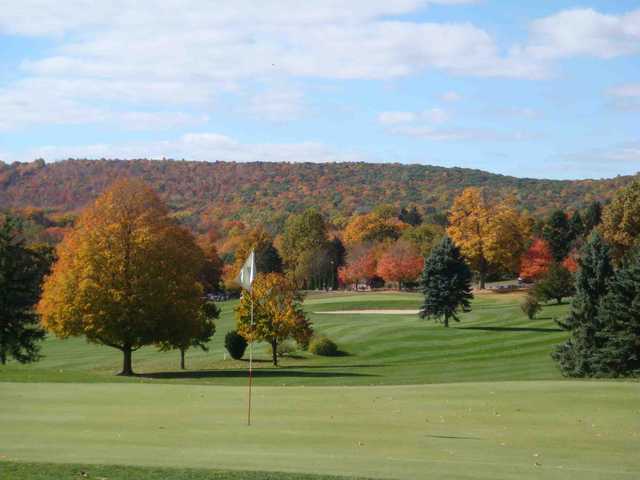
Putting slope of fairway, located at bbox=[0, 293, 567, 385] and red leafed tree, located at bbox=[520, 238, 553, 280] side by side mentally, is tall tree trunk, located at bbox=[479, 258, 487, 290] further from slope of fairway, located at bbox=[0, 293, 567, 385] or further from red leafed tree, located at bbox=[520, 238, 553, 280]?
slope of fairway, located at bbox=[0, 293, 567, 385]

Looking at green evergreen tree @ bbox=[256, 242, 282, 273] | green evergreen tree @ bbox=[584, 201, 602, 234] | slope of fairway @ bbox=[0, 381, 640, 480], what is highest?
green evergreen tree @ bbox=[584, 201, 602, 234]

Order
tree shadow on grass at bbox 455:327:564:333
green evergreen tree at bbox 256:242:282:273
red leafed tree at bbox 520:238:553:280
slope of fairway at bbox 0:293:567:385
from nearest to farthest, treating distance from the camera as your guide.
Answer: slope of fairway at bbox 0:293:567:385 → tree shadow on grass at bbox 455:327:564:333 → red leafed tree at bbox 520:238:553:280 → green evergreen tree at bbox 256:242:282:273

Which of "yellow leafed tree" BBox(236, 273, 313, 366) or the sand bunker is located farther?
the sand bunker

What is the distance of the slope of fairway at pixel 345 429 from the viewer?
13.9 metres

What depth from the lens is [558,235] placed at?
113 metres

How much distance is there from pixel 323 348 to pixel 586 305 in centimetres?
1983

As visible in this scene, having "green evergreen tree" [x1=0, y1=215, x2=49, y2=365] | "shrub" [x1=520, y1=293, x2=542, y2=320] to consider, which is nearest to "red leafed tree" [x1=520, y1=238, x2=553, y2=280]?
"shrub" [x1=520, y1=293, x2=542, y2=320]

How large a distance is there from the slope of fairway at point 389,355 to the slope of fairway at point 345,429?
12.6 meters

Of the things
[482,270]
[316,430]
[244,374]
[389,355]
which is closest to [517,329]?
[389,355]

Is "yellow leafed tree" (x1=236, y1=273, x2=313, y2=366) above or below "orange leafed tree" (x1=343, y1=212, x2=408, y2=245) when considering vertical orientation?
below

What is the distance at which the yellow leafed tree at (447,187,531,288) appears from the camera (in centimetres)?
9456

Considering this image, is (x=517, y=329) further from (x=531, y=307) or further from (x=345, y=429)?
(x=345, y=429)

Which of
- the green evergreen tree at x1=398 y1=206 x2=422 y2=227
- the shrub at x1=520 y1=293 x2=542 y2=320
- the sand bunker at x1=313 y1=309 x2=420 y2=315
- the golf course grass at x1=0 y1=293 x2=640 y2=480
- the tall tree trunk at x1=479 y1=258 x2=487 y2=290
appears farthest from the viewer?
the green evergreen tree at x1=398 y1=206 x2=422 y2=227

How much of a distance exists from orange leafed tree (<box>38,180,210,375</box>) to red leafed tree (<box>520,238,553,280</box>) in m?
60.2
